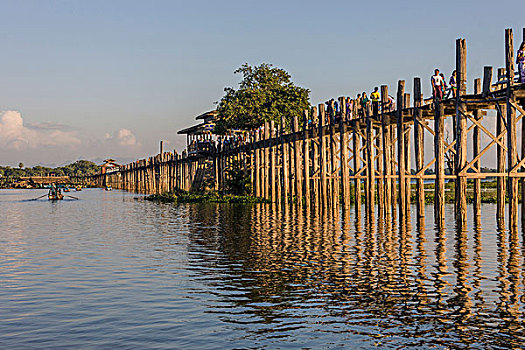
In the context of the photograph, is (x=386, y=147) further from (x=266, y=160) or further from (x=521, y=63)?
(x=266, y=160)

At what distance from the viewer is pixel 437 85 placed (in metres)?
24.4

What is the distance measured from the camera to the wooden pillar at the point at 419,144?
25172 millimetres

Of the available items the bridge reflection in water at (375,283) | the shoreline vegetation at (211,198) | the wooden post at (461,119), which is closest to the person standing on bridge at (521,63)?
the wooden post at (461,119)

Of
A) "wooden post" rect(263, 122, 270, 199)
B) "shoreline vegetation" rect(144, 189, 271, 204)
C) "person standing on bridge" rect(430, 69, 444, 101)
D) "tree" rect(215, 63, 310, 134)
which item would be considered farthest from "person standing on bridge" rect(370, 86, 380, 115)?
"tree" rect(215, 63, 310, 134)

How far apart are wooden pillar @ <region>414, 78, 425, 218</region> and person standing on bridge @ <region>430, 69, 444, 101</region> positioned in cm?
78

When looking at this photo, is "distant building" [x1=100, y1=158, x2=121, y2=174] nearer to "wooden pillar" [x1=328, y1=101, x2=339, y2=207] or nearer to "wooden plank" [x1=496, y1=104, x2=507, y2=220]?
"wooden pillar" [x1=328, y1=101, x2=339, y2=207]

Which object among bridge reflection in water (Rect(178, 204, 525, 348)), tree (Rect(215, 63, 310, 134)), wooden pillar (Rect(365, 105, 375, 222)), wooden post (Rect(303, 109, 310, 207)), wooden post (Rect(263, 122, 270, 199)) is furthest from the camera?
tree (Rect(215, 63, 310, 134))

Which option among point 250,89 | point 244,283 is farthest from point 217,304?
point 250,89

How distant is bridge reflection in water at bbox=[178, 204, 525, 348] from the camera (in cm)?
950

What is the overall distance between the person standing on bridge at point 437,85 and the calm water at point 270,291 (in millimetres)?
5199

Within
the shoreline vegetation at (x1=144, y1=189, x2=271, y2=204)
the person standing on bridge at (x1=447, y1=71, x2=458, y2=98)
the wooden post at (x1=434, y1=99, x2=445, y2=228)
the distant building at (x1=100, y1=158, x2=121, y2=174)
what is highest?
the distant building at (x1=100, y1=158, x2=121, y2=174)

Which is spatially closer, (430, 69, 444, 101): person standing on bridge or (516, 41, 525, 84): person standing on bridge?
(516, 41, 525, 84): person standing on bridge

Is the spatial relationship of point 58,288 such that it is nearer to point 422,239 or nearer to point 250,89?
point 422,239

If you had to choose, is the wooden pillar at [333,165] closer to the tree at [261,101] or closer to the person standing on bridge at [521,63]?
the person standing on bridge at [521,63]
